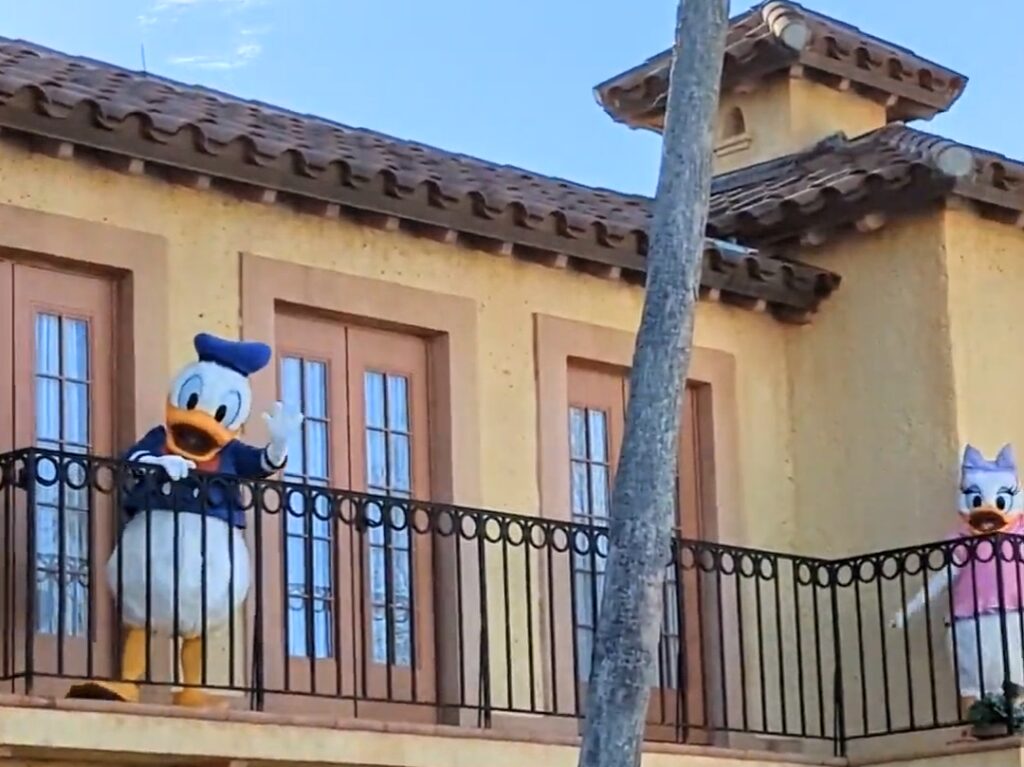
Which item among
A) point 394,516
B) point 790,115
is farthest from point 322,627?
point 790,115

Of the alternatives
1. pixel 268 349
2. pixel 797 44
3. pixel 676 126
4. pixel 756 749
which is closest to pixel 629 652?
pixel 676 126

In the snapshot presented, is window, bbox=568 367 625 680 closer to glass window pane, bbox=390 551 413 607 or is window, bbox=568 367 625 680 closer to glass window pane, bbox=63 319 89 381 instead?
glass window pane, bbox=390 551 413 607

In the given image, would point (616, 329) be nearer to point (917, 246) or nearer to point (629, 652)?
point (917, 246)

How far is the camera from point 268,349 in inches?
465

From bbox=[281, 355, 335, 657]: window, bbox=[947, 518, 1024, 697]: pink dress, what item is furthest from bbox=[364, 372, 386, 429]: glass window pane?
bbox=[947, 518, 1024, 697]: pink dress

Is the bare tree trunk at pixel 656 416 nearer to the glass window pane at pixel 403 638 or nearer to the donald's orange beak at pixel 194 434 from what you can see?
the donald's orange beak at pixel 194 434

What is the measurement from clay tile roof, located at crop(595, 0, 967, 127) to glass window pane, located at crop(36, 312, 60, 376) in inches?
248

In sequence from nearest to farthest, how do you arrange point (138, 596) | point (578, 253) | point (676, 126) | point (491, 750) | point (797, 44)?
point (676, 126), point (138, 596), point (491, 750), point (578, 253), point (797, 44)

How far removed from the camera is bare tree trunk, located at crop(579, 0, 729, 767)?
9.36 m

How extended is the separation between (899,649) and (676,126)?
511 cm

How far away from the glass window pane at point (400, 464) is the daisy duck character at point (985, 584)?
280cm

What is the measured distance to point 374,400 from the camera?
13.2 metres

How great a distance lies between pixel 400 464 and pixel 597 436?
1.43m

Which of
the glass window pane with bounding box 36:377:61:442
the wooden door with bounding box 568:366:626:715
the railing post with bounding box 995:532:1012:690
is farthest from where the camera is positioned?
the wooden door with bounding box 568:366:626:715
